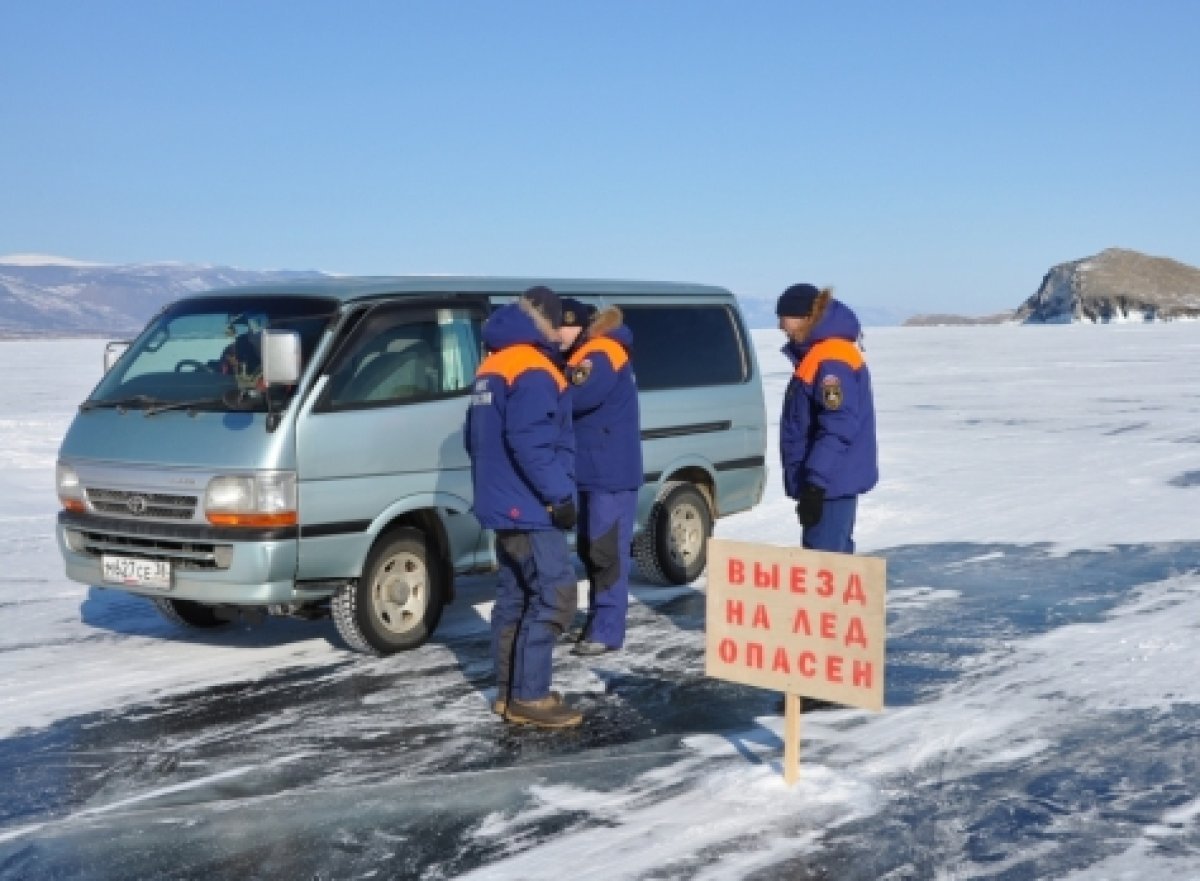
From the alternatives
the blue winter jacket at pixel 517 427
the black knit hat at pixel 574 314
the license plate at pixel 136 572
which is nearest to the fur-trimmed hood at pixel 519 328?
the blue winter jacket at pixel 517 427

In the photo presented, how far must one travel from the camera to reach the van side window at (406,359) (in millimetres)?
7098

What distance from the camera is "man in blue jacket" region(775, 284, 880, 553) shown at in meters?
6.06

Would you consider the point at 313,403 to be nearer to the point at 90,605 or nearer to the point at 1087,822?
the point at 90,605

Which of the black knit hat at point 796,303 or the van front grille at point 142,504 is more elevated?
the black knit hat at point 796,303

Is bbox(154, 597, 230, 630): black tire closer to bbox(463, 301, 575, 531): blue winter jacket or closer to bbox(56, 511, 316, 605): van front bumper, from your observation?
bbox(56, 511, 316, 605): van front bumper

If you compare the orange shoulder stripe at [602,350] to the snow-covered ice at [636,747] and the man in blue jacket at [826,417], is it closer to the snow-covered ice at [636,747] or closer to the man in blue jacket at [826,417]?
the man in blue jacket at [826,417]

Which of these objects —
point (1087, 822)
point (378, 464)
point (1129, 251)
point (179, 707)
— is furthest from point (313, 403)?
point (1129, 251)

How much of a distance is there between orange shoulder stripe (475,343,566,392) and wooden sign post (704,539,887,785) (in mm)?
1084


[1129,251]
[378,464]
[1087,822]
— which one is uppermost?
[1129,251]

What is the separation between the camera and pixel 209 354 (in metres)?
7.35

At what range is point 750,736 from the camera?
580cm

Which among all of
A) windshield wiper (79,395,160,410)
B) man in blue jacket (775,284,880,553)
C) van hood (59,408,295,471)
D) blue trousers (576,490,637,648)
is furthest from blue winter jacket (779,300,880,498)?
windshield wiper (79,395,160,410)

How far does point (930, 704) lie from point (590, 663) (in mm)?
1783

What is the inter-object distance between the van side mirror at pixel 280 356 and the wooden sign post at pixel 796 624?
2.40 metres
